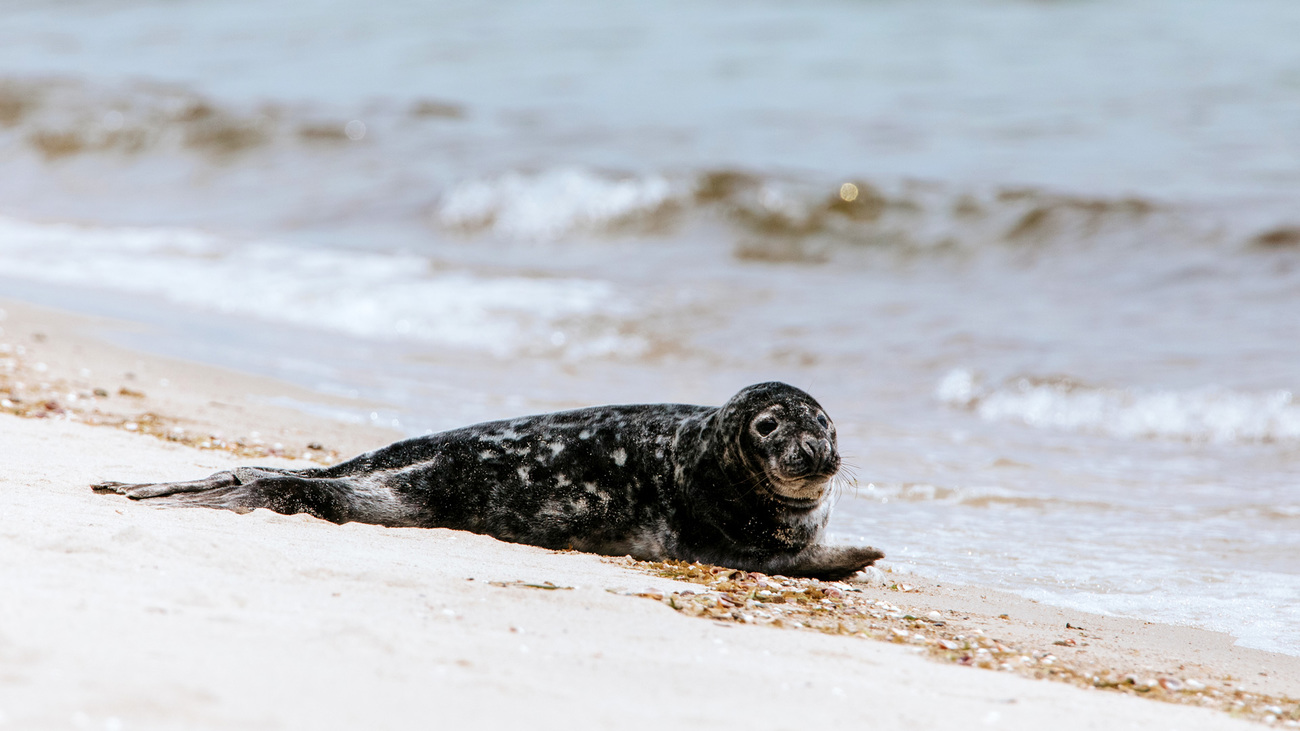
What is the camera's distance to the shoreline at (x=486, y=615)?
277 cm

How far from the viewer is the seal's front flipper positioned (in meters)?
4.73

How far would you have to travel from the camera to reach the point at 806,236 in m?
13.7

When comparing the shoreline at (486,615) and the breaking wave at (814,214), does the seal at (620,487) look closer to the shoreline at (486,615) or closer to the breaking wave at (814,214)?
the shoreline at (486,615)

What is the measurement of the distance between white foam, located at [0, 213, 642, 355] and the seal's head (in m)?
5.42

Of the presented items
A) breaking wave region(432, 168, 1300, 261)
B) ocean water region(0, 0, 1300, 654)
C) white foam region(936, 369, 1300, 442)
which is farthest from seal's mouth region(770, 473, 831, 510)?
breaking wave region(432, 168, 1300, 261)

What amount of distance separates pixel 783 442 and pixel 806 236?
9330 millimetres

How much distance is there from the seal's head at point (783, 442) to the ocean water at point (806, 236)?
0.74 meters

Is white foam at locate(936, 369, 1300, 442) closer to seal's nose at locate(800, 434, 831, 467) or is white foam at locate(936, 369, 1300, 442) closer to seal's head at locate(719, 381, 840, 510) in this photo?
seal's head at locate(719, 381, 840, 510)

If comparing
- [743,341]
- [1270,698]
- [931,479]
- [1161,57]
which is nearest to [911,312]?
[743,341]

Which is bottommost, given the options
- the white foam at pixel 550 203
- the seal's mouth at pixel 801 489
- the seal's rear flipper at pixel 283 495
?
the seal's rear flipper at pixel 283 495

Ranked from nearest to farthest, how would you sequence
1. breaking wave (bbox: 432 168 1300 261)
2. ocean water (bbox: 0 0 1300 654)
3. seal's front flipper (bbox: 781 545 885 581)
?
1. seal's front flipper (bbox: 781 545 885 581)
2. ocean water (bbox: 0 0 1300 654)
3. breaking wave (bbox: 432 168 1300 261)

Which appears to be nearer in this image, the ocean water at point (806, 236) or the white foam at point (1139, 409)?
the ocean water at point (806, 236)

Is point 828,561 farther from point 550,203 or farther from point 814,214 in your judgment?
point 550,203

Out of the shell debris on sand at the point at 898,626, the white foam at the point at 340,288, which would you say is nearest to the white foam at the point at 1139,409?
the white foam at the point at 340,288
